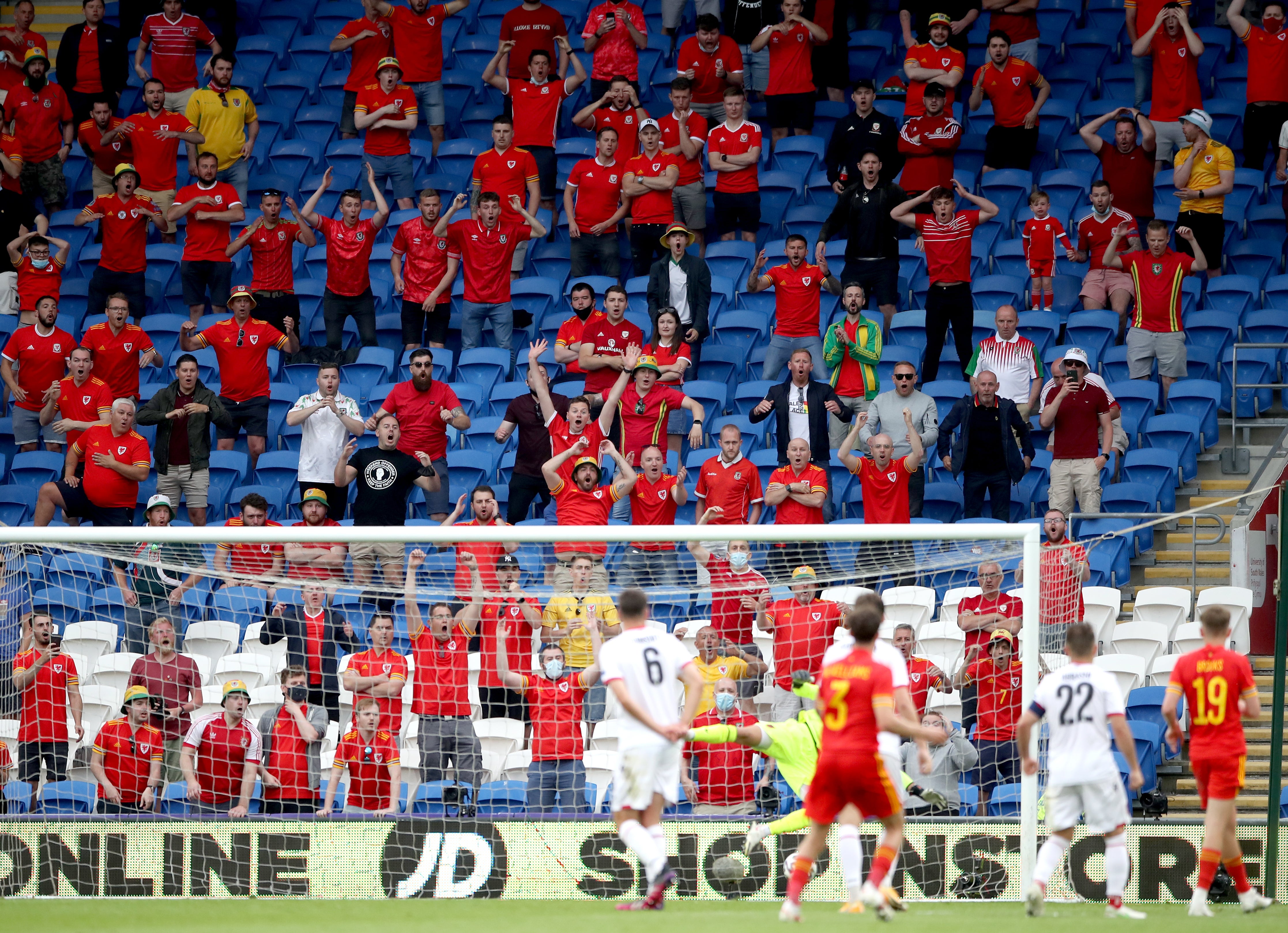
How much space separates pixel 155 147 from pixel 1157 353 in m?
10.9

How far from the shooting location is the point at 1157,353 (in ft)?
48.1

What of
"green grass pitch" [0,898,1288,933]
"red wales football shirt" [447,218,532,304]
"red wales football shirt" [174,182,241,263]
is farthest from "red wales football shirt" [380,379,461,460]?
"green grass pitch" [0,898,1288,933]

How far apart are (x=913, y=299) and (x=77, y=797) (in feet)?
31.0

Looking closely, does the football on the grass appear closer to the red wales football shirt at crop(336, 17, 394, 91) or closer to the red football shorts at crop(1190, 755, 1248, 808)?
the red football shorts at crop(1190, 755, 1248, 808)

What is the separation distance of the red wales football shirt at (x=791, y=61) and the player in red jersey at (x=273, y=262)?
5.40 metres

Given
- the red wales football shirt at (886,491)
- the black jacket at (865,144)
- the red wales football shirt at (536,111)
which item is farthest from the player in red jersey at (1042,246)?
the red wales football shirt at (536,111)

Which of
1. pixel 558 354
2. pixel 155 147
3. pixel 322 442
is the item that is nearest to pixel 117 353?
pixel 322 442

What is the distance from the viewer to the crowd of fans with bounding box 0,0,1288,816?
1119 cm

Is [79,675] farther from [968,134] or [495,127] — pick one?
[968,134]

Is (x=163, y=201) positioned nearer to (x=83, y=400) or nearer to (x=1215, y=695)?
(x=83, y=400)

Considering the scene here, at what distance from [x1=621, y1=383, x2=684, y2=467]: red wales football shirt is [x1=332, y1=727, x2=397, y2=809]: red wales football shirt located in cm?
416

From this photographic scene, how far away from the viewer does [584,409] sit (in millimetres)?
13719

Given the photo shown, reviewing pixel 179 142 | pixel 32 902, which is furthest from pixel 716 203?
pixel 32 902

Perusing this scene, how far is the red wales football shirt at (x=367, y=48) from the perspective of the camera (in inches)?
704
